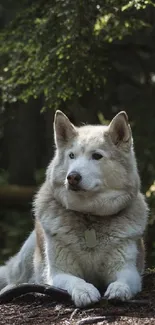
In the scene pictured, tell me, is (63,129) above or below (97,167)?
above

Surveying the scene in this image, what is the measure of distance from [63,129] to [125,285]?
142cm

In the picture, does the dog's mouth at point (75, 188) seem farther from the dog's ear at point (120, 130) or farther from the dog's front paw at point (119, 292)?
the dog's front paw at point (119, 292)

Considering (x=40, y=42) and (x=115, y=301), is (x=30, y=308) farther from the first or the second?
(x=40, y=42)

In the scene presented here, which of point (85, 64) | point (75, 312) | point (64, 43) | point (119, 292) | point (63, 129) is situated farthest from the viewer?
point (85, 64)

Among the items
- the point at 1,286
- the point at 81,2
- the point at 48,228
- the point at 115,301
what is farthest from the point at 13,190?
the point at 115,301

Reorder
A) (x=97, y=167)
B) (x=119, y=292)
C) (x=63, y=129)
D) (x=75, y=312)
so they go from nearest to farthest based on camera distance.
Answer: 1. (x=75, y=312)
2. (x=119, y=292)
3. (x=97, y=167)
4. (x=63, y=129)

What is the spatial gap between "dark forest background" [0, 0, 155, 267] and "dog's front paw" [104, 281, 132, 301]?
346cm

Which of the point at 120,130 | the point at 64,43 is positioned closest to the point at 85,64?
the point at 64,43

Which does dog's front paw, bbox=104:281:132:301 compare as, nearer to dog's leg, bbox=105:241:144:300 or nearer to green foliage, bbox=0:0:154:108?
dog's leg, bbox=105:241:144:300

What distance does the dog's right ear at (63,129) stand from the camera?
20.5 ft

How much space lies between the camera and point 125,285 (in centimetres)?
556

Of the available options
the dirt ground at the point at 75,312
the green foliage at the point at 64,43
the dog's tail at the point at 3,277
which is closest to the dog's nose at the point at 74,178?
the dirt ground at the point at 75,312

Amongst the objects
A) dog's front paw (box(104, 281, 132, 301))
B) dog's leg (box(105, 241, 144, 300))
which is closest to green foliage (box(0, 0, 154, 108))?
dog's leg (box(105, 241, 144, 300))

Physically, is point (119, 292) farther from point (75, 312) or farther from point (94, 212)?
point (94, 212)
